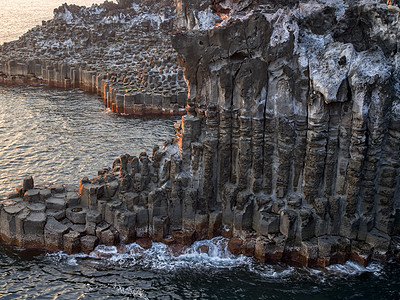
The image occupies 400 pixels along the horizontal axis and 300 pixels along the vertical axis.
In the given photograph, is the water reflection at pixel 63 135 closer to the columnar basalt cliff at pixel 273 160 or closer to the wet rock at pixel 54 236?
the wet rock at pixel 54 236

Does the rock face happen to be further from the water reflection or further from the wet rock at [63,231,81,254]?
the water reflection

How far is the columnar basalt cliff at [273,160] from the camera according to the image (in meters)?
23.8

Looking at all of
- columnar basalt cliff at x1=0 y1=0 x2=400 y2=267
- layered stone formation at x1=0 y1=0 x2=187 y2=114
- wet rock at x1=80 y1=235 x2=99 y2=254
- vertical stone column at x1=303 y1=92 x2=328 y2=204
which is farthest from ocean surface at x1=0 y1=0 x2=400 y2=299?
layered stone formation at x1=0 y1=0 x2=187 y2=114

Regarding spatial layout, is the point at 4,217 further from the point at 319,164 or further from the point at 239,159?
the point at 319,164

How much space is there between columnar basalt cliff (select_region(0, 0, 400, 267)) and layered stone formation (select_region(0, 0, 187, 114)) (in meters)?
21.7

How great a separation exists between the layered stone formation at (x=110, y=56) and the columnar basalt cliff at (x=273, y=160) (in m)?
21.7

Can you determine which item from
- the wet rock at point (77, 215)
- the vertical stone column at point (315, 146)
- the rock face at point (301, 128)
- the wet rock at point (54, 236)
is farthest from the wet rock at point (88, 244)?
the vertical stone column at point (315, 146)

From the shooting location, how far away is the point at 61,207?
2683cm

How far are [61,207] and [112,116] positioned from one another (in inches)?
838

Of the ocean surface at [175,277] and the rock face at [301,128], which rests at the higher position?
the rock face at [301,128]

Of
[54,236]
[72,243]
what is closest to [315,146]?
[72,243]

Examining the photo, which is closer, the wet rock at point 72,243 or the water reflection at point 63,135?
the wet rock at point 72,243

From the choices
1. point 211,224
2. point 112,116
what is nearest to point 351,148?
point 211,224

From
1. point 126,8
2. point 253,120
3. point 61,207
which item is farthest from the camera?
point 126,8
